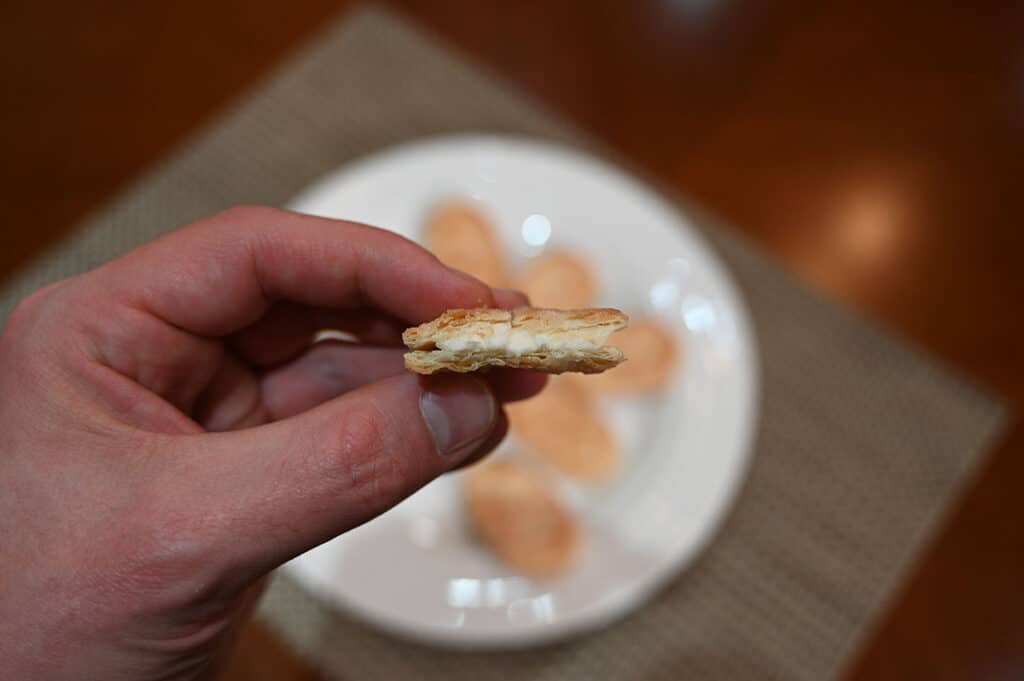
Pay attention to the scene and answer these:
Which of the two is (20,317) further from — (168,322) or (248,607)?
(248,607)

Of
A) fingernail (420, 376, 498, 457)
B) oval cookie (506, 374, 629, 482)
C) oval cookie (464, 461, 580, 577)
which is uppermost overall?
fingernail (420, 376, 498, 457)

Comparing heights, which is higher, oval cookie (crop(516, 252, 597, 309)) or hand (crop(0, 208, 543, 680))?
oval cookie (crop(516, 252, 597, 309))

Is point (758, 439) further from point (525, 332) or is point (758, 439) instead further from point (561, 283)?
point (525, 332)

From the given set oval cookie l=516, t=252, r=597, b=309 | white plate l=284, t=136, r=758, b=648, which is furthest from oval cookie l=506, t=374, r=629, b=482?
oval cookie l=516, t=252, r=597, b=309

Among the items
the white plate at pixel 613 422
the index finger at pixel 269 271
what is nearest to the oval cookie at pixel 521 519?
the white plate at pixel 613 422

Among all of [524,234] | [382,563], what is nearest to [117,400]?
[382,563]

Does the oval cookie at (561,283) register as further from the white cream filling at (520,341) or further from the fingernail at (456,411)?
the white cream filling at (520,341)

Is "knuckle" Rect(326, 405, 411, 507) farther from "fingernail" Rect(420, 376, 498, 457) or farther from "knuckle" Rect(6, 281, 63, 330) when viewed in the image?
"knuckle" Rect(6, 281, 63, 330)
